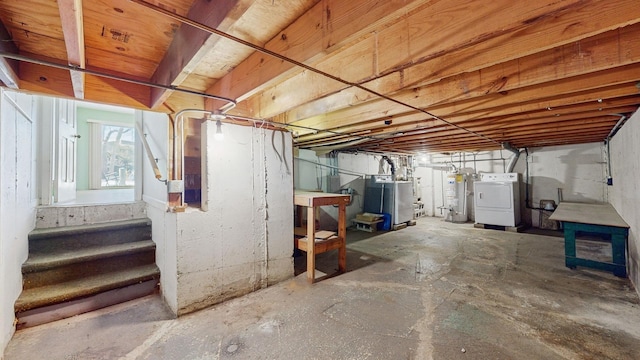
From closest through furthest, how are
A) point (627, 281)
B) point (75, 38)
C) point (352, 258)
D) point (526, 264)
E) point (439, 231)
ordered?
1. point (75, 38)
2. point (627, 281)
3. point (526, 264)
4. point (352, 258)
5. point (439, 231)

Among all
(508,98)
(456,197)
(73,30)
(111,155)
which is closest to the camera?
(73,30)

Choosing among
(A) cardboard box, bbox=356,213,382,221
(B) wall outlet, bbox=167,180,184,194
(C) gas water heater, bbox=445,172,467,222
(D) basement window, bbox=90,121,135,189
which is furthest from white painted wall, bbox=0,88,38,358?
(C) gas water heater, bbox=445,172,467,222

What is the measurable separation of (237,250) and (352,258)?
1.95 meters

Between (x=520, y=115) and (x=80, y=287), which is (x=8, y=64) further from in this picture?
(x=520, y=115)

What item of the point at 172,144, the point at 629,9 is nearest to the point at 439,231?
the point at 629,9

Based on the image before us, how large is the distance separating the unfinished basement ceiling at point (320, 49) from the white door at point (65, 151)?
2133mm

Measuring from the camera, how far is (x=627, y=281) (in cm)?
297

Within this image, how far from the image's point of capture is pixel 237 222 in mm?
2646

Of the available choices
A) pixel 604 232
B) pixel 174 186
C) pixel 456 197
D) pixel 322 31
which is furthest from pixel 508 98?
pixel 456 197

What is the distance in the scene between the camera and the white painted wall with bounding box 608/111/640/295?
104 inches

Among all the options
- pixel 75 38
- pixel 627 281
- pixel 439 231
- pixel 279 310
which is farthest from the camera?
pixel 439 231

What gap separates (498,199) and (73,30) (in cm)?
719

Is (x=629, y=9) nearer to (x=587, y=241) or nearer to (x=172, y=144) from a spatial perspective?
(x=172, y=144)

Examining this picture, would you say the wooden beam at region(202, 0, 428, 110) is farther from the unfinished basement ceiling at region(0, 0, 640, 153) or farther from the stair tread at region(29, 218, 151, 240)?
the stair tread at region(29, 218, 151, 240)
